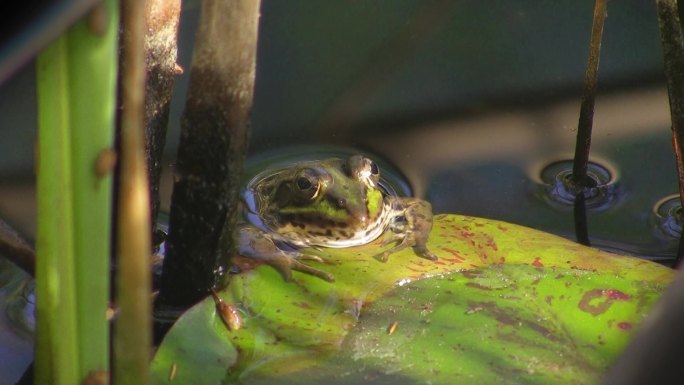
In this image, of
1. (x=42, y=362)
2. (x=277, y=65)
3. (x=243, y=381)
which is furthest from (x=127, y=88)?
(x=277, y=65)

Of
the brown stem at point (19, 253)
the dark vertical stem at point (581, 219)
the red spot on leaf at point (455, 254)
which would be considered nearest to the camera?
the brown stem at point (19, 253)

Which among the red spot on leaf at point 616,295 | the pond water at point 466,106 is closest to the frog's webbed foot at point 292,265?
the red spot on leaf at point 616,295

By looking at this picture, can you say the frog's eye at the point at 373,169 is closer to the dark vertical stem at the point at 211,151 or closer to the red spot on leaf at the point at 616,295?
the dark vertical stem at the point at 211,151

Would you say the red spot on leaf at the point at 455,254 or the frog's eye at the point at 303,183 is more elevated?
the frog's eye at the point at 303,183

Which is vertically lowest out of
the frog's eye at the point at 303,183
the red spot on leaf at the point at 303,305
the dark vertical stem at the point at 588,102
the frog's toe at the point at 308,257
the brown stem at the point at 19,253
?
the brown stem at the point at 19,253

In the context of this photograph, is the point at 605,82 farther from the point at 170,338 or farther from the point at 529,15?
the point at 170,338

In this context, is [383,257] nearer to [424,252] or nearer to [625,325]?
[424,252]

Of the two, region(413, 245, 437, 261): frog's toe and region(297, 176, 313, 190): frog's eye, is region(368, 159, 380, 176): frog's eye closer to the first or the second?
region(297, 176, 313, 190): frog's eye

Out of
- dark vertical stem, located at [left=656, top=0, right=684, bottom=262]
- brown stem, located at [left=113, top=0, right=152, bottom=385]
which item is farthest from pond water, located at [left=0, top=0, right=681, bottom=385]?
brown stem, located at [left=113, top=0, right=152, bottom=385]
